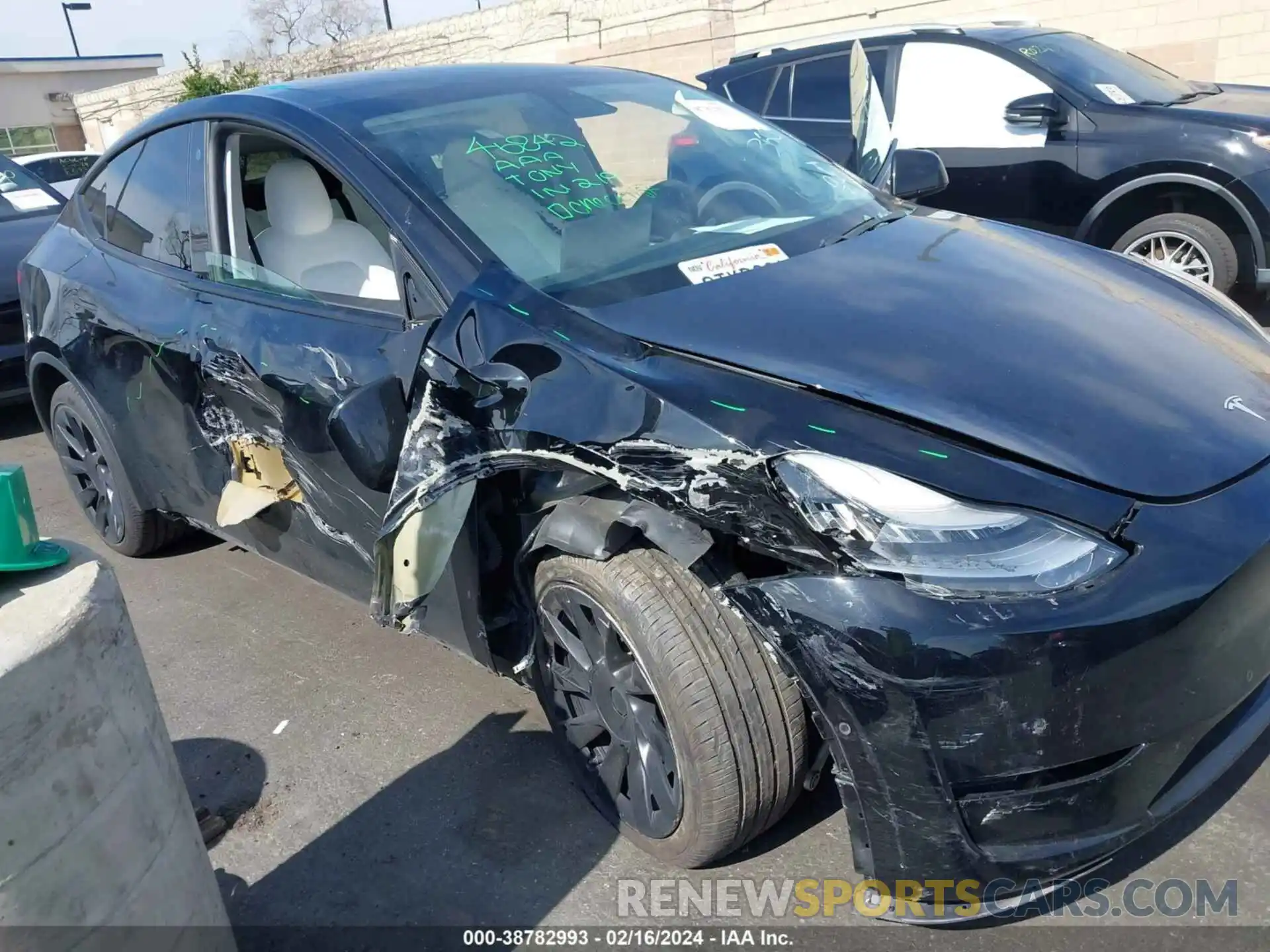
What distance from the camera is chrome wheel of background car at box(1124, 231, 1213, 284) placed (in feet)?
17.7

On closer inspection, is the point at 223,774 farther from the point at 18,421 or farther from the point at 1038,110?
the point at 1038,110

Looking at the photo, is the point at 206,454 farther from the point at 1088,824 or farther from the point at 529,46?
the point at 529,46

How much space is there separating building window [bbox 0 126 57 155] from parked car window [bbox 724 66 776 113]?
3790 cm

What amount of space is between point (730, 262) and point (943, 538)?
Result: 1.06m

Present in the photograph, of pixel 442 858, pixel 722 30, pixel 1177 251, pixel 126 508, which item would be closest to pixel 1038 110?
pixel 1177 251

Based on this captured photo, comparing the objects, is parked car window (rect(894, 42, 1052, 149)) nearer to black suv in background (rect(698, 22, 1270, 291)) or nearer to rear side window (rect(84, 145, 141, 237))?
black suv in background (rect(698, 22, 1270, 291))

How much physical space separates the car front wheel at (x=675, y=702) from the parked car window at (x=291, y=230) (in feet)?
3.83

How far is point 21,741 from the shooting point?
1.39 m

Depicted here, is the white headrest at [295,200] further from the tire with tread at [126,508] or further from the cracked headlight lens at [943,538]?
the cracked headlight lens at [943,538]

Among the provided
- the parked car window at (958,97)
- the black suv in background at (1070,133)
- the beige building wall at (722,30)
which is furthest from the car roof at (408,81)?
the beige building wall at (722,30)

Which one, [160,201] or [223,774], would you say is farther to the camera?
[160,201]

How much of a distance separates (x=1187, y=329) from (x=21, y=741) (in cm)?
251

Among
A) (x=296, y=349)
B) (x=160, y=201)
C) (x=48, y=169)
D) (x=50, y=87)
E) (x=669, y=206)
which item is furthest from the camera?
(x=50, y=87)

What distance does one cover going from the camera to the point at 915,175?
3.62 meters
